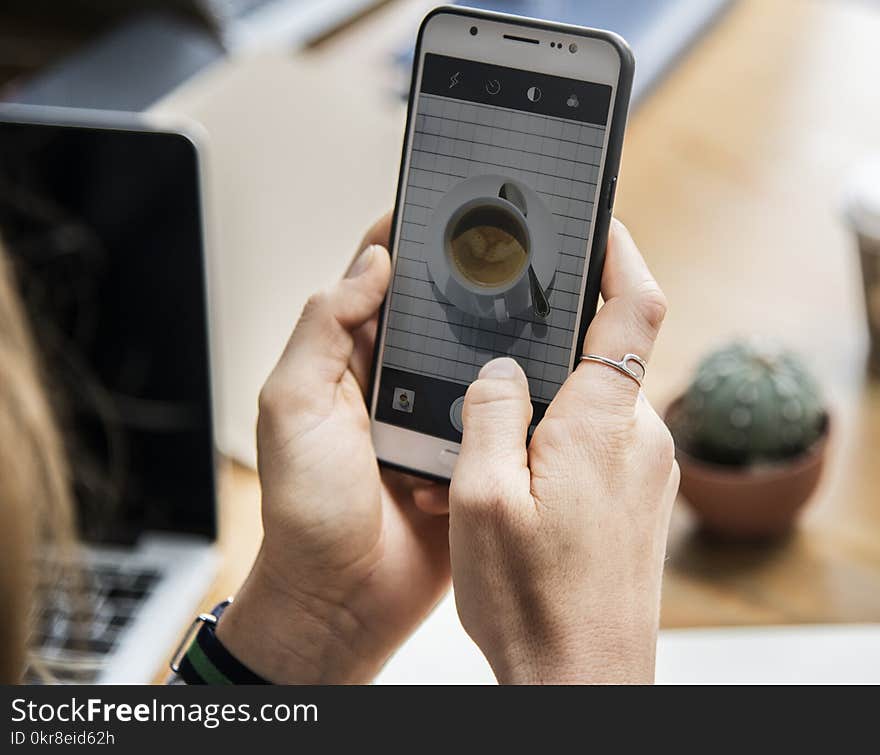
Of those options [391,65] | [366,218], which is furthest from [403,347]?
[391,65]

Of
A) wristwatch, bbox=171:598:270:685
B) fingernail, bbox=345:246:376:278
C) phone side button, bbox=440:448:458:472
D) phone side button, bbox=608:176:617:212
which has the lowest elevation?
wristwatch, bbox=171:598:270:685

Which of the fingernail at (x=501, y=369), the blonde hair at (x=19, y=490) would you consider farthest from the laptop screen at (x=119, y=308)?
the fingernail at (x=501, y=369)

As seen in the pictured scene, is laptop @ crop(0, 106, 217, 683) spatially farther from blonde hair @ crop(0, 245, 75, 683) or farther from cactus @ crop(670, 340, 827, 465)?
cactus @ crop(670, 340, 827, 465)

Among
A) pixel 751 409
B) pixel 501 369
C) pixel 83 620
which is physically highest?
pixel 501 369

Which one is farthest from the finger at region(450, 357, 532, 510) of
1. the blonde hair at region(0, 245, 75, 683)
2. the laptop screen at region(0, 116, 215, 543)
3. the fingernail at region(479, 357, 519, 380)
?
the laptop screen at region(0, 116, 215, 543)

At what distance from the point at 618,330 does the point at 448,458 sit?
10 centimetres

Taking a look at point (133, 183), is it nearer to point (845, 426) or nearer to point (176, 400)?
point (176, 400)

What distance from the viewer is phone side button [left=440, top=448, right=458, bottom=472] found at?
47 cm

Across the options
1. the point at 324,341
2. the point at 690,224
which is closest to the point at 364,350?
the point at 324,341

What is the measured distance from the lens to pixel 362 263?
449 mm

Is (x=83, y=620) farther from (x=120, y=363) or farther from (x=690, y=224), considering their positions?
(x=690, y=224)

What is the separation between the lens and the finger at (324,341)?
46 cm

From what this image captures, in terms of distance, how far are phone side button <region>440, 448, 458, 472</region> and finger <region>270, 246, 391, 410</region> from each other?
6 cm

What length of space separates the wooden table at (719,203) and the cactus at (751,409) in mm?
42
